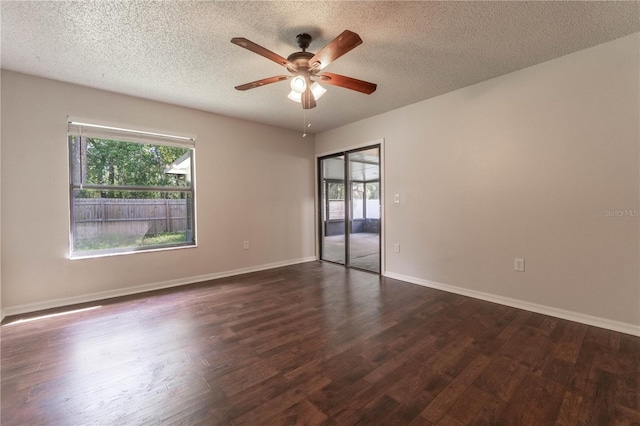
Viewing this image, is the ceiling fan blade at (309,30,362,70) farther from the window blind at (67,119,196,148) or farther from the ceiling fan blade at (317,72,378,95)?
the window blind at (67,119,196,148)

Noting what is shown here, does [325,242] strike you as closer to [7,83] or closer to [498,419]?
[498,419]

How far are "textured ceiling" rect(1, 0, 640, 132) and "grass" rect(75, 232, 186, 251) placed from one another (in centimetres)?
180

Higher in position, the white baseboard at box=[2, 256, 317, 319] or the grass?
A: the grass

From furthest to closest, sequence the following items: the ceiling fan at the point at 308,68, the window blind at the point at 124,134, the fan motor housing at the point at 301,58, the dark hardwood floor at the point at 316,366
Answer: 1. the window blind at the point at 124,134
2. the fan motor housing at the point at 301,58
3. the ceiling fan at the point at 308,68
4. the dark hardwood floor at the point at 316,366

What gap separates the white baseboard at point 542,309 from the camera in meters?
2.24

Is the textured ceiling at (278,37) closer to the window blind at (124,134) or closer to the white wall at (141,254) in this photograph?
the white wall at (141,254)

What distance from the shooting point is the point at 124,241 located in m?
3.41

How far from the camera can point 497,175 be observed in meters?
2.93

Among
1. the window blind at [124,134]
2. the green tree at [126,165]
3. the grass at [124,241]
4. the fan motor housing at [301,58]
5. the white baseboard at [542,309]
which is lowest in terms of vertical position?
the white baseboard at [542,309]

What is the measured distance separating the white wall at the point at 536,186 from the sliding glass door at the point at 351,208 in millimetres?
706

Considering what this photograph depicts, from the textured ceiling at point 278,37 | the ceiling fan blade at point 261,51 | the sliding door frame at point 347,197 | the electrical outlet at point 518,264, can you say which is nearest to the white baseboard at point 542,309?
the electrical outlet at point 518,264

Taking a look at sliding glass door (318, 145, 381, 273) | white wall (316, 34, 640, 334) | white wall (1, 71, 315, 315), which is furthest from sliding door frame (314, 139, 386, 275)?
white wall (316, 34, 640, 334)

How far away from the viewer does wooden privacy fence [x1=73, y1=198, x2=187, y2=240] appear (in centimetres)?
313

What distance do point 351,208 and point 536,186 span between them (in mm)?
2683
